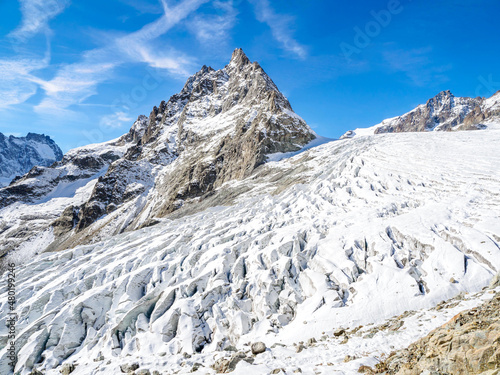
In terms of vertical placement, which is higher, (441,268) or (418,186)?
(418,186)

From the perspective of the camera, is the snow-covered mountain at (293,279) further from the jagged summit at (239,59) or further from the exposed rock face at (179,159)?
the jagged summit at (239,59)

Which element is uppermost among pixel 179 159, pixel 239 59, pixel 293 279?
pixel 239 59

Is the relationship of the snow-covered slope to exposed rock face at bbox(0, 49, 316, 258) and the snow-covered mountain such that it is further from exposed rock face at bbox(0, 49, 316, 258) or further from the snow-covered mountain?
exposed rock face at bbox(0, 49, 316, 258)

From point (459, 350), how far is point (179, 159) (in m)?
128

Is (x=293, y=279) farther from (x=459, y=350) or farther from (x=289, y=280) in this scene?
(x=459, y=350)

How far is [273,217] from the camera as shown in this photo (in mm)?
32344

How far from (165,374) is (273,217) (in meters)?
20.0

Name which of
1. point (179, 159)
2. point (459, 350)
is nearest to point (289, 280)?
point (459, 350)

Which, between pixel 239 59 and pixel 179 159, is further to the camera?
pixel 239 59

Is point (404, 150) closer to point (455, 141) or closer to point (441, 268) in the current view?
point (455, 141)

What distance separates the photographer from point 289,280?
21516 mm

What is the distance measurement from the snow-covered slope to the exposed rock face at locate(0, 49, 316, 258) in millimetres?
41973

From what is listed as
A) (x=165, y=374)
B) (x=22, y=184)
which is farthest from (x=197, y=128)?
(x=165, y=374)

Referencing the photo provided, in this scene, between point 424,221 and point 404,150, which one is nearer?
point 424,221
